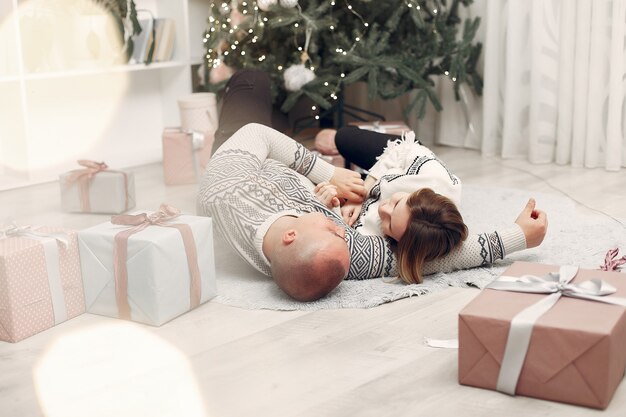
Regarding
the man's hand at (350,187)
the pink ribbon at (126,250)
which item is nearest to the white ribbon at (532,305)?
the pink ribbon at (126,250)

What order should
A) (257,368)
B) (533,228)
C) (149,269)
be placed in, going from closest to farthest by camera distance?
1. (257,368)
2. (149,269)
3. (533,228)

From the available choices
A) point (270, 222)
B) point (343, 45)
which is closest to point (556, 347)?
point (270, 222)

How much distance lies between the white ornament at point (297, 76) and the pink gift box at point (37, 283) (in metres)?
1.83

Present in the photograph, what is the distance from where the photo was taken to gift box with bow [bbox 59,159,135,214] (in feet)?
9.60

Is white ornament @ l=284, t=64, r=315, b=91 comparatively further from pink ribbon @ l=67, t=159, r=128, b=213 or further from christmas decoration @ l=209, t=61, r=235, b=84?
pink ribbon @ l=67, t=159, r=128, b=213

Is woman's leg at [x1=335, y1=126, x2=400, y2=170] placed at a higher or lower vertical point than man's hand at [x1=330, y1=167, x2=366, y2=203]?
higher

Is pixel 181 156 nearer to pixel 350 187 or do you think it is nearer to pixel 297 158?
pixel 297 158

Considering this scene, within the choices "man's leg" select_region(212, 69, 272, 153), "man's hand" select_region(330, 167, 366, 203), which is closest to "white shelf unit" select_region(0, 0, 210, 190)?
"man's leg" select_region(212, 69, 272, 153)

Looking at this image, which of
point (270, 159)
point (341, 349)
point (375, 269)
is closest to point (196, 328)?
point (341, 349)

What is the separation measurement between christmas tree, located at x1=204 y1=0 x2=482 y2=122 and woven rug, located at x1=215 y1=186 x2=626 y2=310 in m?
0.91

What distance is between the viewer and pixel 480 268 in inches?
87.8

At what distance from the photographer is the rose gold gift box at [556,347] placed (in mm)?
1435

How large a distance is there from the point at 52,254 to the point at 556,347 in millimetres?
1116

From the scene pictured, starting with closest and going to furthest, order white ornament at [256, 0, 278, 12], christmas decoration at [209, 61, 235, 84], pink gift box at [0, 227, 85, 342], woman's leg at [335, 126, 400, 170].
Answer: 1. pink gift box at [0, 227, 85, 342]
2. woman's leg at [335, 126, 400, 170]
3. white ornament at [256, 0, 278, 12]
4. christmas decoration at [209, 61, 235, 84]
